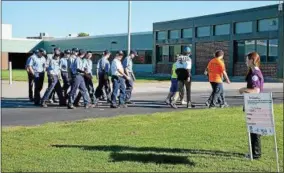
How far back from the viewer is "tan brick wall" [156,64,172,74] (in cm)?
5243

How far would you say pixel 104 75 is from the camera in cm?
1593

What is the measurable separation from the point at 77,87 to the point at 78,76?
335mm

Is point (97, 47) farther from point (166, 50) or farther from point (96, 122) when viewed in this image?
point (96, 122)

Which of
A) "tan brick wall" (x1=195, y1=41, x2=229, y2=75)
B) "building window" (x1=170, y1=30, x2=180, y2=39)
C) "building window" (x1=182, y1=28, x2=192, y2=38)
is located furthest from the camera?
"building window" (x1=170, y1=30, x2=180, y2=39)

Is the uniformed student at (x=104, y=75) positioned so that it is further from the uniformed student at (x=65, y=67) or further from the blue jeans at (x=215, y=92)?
the blue jeans at (x=215, y=92)

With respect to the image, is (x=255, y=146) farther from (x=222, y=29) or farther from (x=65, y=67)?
(x=222, y=29)

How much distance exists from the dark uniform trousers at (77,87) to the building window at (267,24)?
26.4m

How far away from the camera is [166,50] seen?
5334 cm

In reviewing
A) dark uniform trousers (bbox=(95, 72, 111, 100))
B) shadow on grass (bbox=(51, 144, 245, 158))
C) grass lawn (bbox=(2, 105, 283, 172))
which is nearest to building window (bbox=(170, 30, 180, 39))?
dark uniform trousers (bbox=(95, 72, 111, 100))

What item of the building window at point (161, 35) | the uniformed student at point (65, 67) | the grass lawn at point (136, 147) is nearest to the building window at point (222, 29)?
the building window at point (161, 35)

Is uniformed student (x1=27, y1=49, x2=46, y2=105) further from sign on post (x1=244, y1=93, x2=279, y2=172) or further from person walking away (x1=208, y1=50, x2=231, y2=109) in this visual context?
sign on post (x1=244, y1=93, x2=279, y2=172)

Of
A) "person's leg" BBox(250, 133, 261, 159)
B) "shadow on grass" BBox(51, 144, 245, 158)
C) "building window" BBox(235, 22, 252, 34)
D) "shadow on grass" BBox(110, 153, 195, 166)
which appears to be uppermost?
"building window" BBox(235, 22, 252, 34)

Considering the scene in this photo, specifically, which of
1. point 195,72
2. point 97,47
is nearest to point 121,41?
point 97,47

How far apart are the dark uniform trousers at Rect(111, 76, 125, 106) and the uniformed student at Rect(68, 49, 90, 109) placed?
0.79 m
